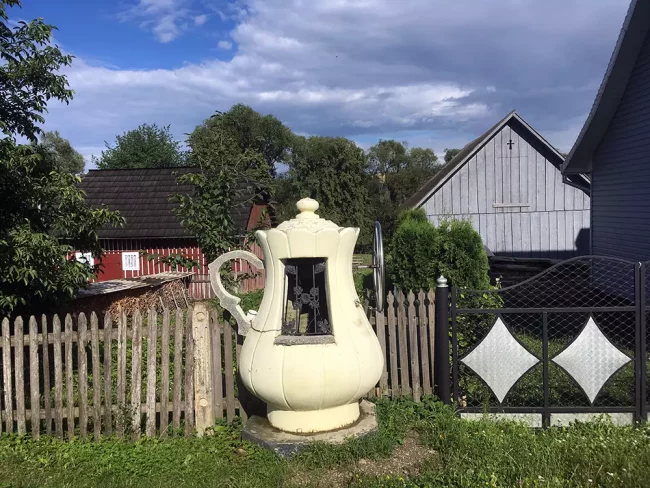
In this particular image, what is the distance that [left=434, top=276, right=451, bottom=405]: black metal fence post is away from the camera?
16.9 feet

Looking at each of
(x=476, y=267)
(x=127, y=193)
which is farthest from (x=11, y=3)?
(x=127, y=193)

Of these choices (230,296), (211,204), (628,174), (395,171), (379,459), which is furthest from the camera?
(395,171)

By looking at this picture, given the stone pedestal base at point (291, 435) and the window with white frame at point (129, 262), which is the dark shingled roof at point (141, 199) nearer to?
the window with white frame at point (129, 262)

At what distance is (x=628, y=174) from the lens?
10680 millimetres

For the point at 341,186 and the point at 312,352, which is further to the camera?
the point at 341,186

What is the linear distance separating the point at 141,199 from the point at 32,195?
1262cm

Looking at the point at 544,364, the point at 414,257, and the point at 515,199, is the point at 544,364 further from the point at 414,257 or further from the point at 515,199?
the point at 515,199

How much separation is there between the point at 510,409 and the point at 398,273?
4304 millimetres

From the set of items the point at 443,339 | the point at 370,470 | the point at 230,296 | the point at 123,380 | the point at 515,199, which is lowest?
the point at 370,470

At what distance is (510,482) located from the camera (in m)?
3.85

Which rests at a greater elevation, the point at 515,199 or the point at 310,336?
the point at 515,199

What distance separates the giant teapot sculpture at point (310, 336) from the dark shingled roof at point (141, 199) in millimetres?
10994

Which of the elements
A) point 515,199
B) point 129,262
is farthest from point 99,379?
point 515,199

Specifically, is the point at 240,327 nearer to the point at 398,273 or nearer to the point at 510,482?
the point at 510,482
